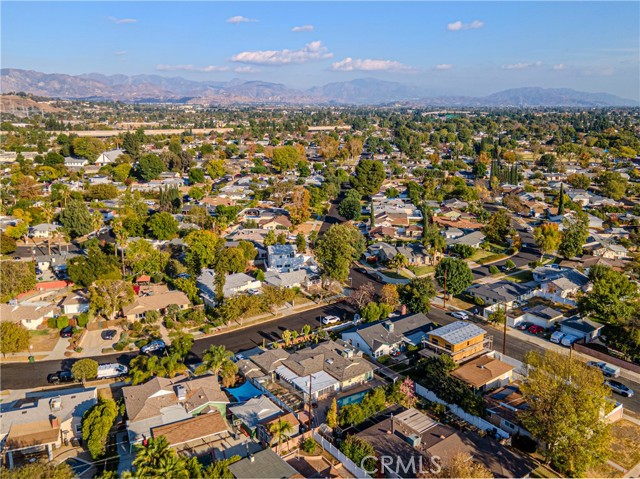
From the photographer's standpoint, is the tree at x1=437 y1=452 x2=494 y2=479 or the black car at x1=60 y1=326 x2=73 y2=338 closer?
the tree at x1=437 y1=452 x2=494 y2=479

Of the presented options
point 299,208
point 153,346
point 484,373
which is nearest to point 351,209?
point 299,208

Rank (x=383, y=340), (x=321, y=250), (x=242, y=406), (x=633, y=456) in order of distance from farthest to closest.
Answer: (x=321, y=250) < (x=383, y=340) < (x=242, y=406) < (x=633, y=456)

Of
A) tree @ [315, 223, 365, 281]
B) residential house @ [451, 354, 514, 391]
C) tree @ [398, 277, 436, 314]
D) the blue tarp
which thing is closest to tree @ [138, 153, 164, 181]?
tree @ [315, 223, 365, 281]

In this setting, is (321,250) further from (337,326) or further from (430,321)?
(430,321)

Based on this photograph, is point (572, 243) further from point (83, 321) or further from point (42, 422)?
point (42, 422)

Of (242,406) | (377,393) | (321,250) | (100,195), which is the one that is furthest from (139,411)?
(100,195)

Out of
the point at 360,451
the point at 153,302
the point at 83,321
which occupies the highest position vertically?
the point at 153,302

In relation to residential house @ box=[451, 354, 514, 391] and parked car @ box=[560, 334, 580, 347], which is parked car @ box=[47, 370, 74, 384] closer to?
residential house @ box=[451, 354, 514, 391]
